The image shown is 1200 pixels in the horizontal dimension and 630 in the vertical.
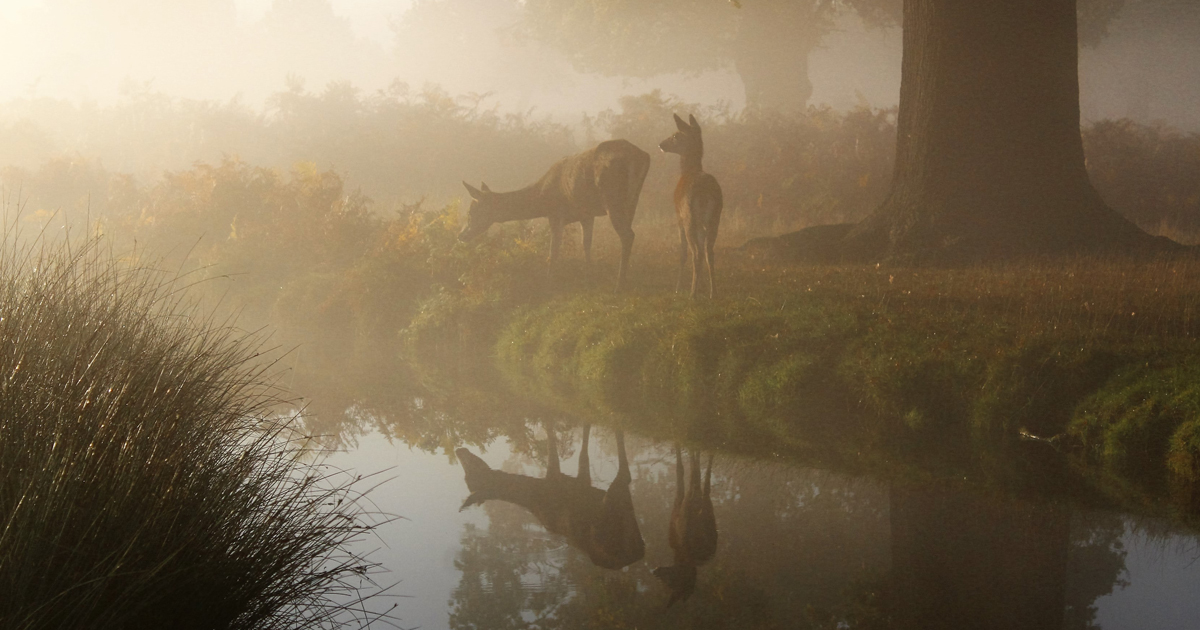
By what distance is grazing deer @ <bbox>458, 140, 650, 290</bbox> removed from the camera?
1423cm

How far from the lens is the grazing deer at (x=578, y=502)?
21.0 feet

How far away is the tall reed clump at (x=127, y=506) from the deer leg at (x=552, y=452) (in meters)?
3.51

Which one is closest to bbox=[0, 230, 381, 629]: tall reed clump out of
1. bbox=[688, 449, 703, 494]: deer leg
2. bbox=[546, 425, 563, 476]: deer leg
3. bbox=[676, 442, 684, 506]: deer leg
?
bbox=[676, 442, 684, 506]: deer leg

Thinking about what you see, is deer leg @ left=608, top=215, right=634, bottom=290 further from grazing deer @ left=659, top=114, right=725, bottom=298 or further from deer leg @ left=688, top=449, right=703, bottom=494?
deer leg @ left=688, top=449, right=703, bottom=494

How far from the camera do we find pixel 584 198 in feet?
48.9

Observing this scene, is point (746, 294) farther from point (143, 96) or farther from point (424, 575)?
point (143, 96)

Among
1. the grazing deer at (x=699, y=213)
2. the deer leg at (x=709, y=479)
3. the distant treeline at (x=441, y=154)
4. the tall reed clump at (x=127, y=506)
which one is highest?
the distant treeline at (x=441, y=154)

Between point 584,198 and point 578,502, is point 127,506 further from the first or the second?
point 584,198

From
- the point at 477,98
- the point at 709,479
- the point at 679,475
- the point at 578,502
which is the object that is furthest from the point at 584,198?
the point at 477,98

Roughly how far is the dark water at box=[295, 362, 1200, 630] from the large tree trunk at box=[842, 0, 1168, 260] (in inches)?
280

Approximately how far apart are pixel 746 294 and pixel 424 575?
734 cm

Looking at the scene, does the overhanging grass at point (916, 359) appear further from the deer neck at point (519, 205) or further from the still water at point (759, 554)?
the deer neck at point (519, 205)

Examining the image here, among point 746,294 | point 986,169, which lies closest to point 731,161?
point 986,169

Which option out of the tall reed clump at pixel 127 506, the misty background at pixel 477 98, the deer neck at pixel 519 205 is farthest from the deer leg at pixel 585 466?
the misty background at pixel 477 98
